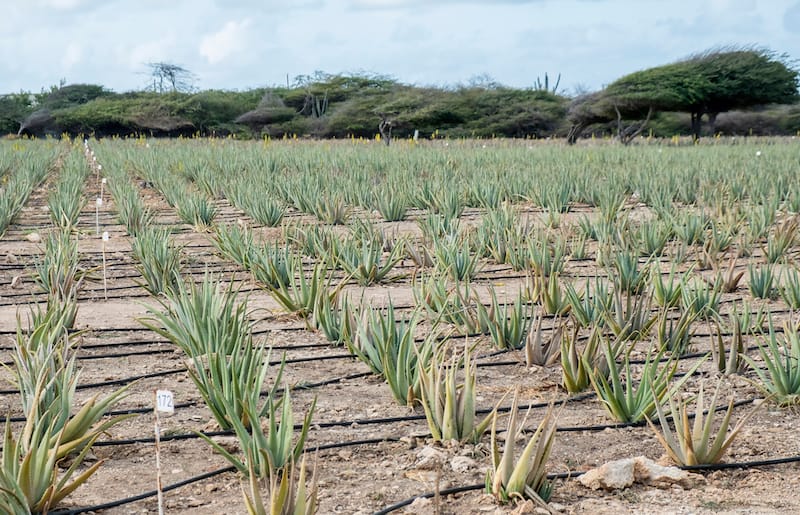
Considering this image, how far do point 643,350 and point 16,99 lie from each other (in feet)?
143

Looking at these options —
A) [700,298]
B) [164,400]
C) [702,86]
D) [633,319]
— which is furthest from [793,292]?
[702,86]

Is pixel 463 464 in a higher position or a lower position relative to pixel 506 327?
lower

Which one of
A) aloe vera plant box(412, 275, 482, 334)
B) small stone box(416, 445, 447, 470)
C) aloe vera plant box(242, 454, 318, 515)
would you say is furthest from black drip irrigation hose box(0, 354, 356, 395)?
aloe vera plant box(242, 454, 318, 515)

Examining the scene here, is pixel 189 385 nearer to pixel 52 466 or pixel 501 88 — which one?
pixel 52 466

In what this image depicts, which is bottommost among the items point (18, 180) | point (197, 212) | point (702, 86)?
point (197, 212)

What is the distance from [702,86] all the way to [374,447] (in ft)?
82.0

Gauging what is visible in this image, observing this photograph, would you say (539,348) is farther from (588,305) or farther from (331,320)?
(331,320)

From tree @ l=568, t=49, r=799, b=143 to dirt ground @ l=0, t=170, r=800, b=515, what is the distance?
22598 millimetres

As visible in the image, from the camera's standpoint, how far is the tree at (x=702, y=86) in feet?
84.9

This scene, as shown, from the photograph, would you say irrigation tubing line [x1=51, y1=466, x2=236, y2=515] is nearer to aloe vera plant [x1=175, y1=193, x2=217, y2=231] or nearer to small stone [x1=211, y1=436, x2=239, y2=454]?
small stone [x1=211, y1=436, x2=239, y2=454]

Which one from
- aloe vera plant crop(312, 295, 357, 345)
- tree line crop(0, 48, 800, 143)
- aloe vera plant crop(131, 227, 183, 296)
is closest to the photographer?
aloe vera plant crop(312, 295, 357, 345)

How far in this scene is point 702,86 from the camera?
2591 cm

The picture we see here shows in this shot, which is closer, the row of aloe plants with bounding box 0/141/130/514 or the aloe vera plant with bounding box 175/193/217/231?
the row of aloe plants with bounding box 0/141/130/514

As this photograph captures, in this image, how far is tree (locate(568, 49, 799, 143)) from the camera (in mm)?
25875
